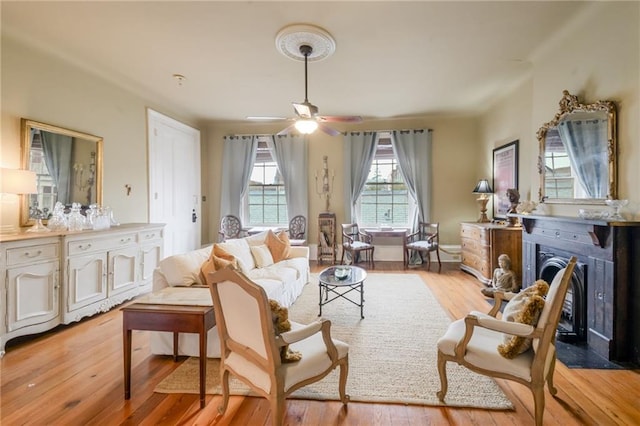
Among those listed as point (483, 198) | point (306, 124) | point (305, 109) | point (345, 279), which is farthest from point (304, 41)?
point (483, 198)

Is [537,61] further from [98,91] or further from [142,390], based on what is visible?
[98,91]

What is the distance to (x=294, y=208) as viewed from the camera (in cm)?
629

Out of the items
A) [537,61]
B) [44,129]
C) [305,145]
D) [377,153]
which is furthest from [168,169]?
[537,61]

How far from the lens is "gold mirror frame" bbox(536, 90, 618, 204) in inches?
97.0

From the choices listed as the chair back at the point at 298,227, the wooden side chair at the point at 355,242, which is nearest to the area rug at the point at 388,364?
the wooden side chair at the point at 355,242

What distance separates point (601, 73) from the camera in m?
2.59

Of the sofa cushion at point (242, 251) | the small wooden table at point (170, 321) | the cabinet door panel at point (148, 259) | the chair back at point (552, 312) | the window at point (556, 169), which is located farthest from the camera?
the cabinet door panel at point (148, 259)

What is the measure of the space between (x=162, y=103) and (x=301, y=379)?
5.04 metres

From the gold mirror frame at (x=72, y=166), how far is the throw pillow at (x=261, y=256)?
207 cm

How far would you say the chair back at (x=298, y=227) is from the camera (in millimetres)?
6173

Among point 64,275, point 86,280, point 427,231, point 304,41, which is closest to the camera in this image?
point 64,275

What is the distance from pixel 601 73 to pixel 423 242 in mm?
3468

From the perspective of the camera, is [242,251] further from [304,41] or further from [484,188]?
[484,188]

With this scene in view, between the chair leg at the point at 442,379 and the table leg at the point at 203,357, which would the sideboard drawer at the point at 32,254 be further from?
the chair leg at the point at 442,379
